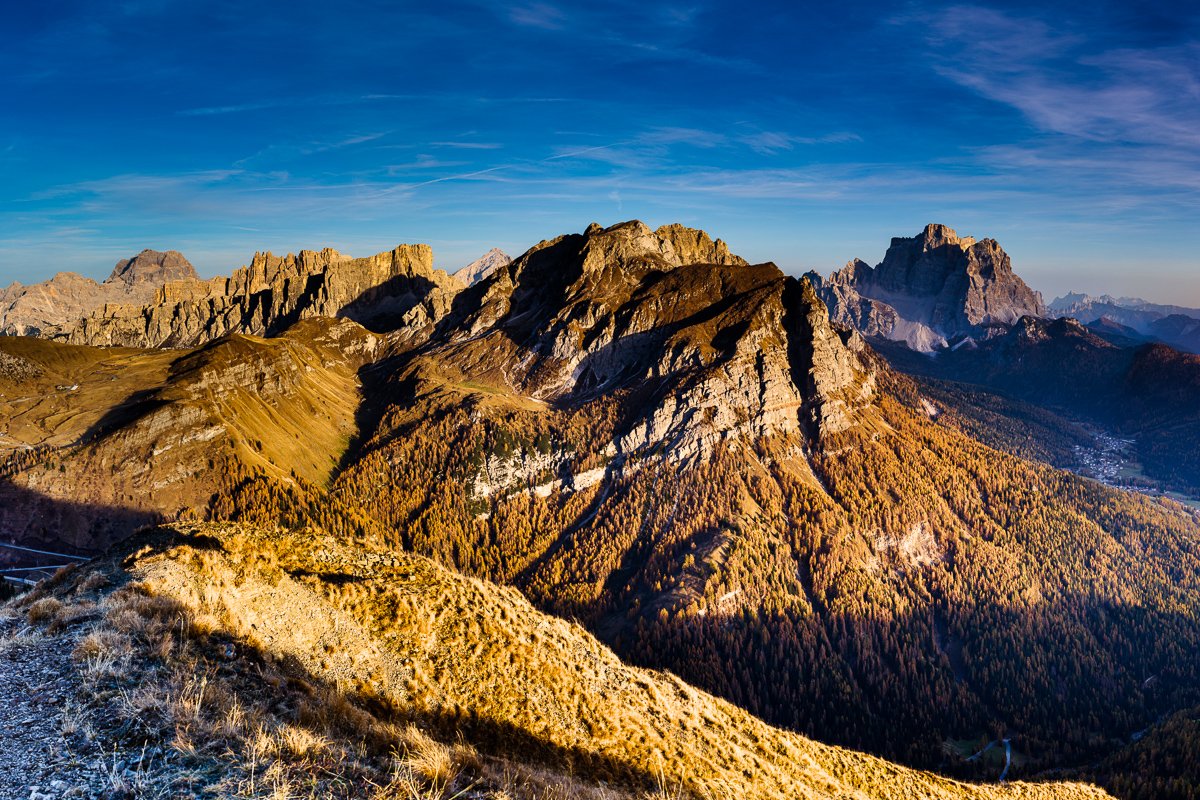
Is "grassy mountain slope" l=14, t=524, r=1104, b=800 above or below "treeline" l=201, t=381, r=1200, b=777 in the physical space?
above

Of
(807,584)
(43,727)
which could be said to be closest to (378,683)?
(43,727)

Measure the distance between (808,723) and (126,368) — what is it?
23678cm

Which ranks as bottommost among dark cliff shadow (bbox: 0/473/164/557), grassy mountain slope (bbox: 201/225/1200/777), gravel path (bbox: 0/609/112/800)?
grassy mountain slope (bbox: 201/225/1200/777)

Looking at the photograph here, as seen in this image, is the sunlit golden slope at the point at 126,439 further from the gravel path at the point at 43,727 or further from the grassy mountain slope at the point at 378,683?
the gravel path at the point at 43,727

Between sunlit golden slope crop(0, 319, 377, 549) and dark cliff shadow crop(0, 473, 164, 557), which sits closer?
dark cliff shadow crop(0, 473, 164, 557)

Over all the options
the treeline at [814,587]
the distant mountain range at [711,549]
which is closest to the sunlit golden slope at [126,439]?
the distant mountain range at [711,549]

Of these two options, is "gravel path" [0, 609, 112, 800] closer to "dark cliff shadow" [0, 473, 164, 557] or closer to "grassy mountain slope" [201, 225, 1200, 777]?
"grassy mountain slope" [201, 225, 1200, 777]

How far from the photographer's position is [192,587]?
59.5 ft

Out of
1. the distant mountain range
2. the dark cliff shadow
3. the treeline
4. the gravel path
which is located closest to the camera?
the gravel path

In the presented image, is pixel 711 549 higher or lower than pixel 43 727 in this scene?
lower

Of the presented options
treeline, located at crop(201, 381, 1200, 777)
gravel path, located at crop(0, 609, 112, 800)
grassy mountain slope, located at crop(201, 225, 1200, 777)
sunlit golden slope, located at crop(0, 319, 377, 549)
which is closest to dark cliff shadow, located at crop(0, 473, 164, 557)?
sunlit golden slope, located at crop(0, 319, 377, 549)

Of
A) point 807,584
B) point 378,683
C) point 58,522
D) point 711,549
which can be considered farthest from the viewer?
point 807,584

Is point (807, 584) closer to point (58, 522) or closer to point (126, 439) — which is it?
point (58, 522)

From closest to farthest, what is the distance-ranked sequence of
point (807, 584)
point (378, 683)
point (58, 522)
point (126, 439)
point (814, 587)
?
point (378, 683) → point (58, 522) → point (126, 439) → point (814, 587) → point (807, 584)
